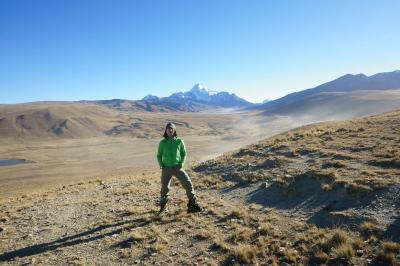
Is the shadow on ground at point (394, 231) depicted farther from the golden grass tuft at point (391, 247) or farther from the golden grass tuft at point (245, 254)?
the golden grass tuft at point (245, 254)

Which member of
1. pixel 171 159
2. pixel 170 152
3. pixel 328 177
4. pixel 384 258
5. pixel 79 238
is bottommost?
pixel 79 238

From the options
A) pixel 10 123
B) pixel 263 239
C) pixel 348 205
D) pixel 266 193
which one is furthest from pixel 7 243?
pixel 10 123

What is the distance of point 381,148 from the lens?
698 inches

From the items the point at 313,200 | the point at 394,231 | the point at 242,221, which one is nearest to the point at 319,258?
the point at 394,231

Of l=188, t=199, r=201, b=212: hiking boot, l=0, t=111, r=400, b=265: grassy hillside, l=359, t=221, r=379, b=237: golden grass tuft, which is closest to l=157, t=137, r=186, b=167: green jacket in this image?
l=188, t=199, r=201, b=212: hiking boot

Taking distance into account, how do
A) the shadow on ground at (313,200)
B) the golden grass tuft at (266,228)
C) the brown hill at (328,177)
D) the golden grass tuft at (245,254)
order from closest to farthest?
1. the golden grass tuft at (245,254)
2. the golden grass tuft at (266,228)
3. the shadow on ground at (313,200)
4. the brown hill at (328,177)

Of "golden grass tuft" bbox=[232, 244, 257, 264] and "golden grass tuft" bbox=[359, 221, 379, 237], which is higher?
"golden grass tuft" bbox=[359, 221, 379, 237]

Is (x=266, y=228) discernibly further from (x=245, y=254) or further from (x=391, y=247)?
(x=391, y=247)

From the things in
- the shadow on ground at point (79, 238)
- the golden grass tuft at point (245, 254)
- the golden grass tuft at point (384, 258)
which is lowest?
the shadow on ground at point (79, 238)

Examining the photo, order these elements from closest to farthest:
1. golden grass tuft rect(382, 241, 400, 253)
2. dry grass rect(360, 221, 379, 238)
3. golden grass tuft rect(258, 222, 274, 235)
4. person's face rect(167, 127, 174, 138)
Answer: golden grass tuft rect(382, 241, 400, 253), dry grass rect(360, 221, 379, 238), golden grass tuft rect(258, 222, 274, 235), person's face rect(167, 127, 174, 138)

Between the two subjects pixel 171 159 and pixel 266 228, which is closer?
pixel 266 228

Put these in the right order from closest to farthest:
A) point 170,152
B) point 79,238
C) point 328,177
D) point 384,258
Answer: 1. point 384,258
2. point 79,238
3. point 170,152
4. point 328,177

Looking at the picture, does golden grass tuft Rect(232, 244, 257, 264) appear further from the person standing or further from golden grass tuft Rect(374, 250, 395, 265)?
the person standing

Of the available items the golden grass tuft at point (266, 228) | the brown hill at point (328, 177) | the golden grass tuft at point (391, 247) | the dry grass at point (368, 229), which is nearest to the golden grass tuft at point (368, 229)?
the dry grass at point (368, 229)
